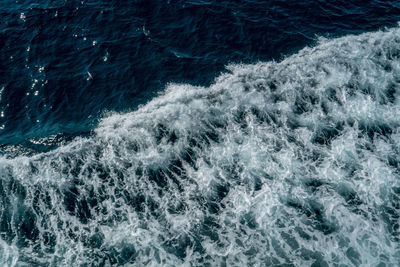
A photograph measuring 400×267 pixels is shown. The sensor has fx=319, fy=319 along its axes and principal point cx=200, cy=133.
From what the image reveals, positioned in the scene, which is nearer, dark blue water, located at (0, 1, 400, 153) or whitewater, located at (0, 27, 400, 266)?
whitewater, located at (0, 27, 400, 266)

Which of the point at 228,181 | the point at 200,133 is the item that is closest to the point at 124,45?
the point at 200,133

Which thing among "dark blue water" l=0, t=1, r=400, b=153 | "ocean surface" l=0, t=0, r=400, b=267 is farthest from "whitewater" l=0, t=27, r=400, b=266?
"dark blue water" l=0, t=1, r=400, b=153

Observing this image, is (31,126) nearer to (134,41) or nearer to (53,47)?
(53,47)

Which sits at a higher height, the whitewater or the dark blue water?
the dark blue water

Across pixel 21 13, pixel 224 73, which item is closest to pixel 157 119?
pixel 224 73

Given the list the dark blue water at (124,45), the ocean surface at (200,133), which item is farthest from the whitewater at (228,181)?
the dark blue water at (124,45)

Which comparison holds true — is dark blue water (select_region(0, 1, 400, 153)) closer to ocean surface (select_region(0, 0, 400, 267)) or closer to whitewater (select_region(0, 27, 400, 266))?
ocean surface (select_region(0, 0, 400, 267))
